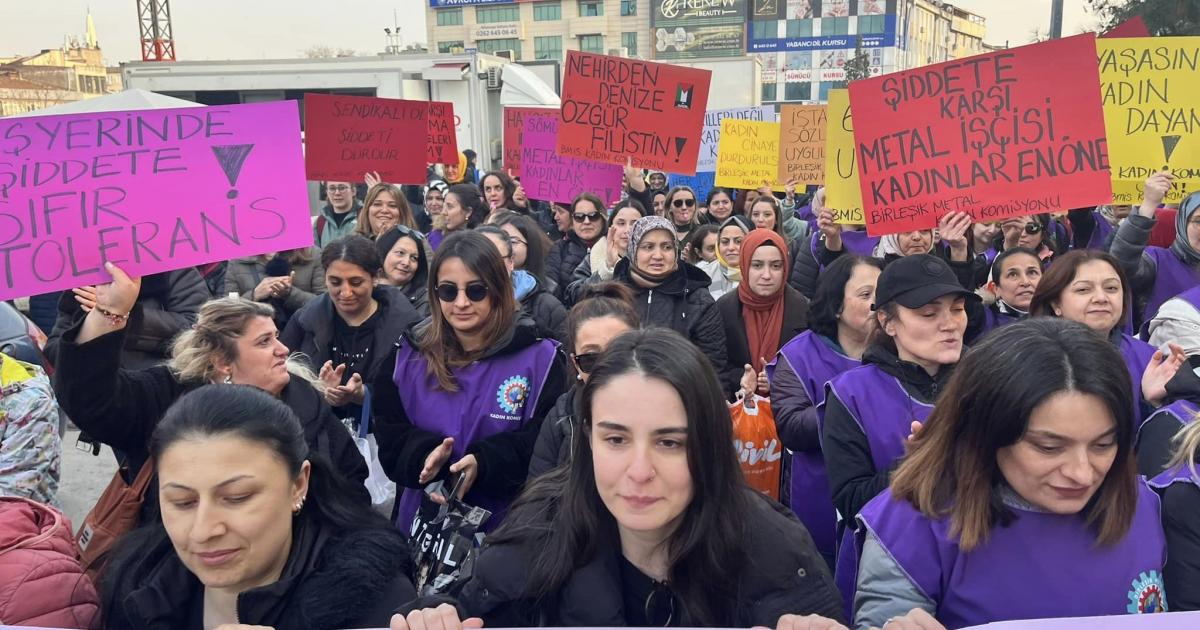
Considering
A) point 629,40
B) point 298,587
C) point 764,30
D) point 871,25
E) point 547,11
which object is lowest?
point 298,587

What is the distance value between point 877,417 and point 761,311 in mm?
1972

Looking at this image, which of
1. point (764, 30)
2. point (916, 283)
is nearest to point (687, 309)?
point (916, 283)

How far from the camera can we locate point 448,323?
131 inches

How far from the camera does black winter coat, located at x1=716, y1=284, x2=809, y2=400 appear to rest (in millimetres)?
4590

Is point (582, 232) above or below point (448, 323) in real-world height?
below

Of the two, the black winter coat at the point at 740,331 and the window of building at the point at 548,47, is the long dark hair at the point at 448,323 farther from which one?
the window of building at the point at 548,47

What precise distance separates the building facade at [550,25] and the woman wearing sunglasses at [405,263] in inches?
3244

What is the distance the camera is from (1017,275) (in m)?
4.28

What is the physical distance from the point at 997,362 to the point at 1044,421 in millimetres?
148

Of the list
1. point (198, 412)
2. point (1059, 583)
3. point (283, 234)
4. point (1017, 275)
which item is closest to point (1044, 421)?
point (1059, 583)

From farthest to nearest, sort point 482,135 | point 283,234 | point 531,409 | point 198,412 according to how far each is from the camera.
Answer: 1. point 482,135
2. point 531,409
3. point 283,234
4. point 198,412

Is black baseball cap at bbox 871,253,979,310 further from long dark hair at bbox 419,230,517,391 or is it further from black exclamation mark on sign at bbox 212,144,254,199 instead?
black exclamation mark on sign at bbox 212,144,254,199

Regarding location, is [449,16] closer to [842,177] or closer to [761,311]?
[842,177]

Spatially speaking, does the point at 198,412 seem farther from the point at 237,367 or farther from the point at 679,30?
the point at 679,30
